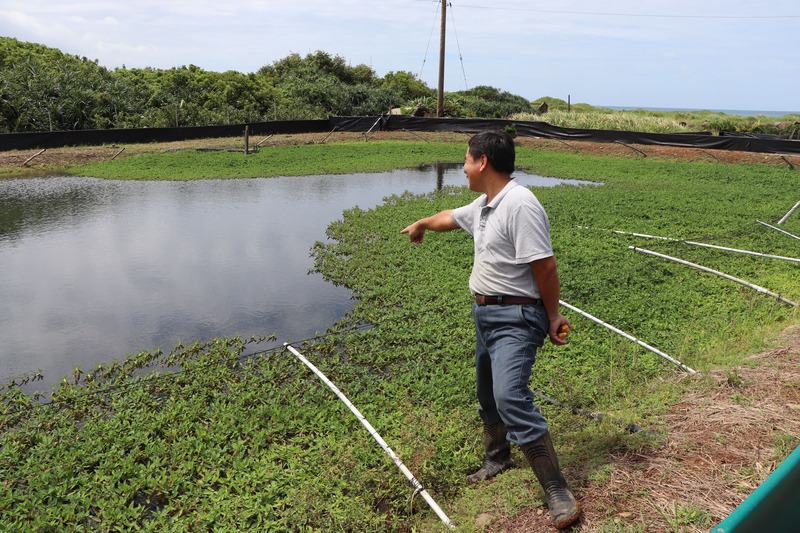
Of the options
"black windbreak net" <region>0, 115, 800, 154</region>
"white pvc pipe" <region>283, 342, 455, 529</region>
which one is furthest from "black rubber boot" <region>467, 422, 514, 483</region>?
"black windbreak net" <region>0, 115, 800, 154</region>

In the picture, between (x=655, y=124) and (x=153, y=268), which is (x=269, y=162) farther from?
(x=655, y=124)

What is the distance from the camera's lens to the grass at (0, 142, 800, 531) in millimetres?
3471

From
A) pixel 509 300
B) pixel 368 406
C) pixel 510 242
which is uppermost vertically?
pixel 510 242

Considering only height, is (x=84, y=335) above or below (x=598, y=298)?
below

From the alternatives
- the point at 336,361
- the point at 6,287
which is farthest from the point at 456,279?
the point at 6,287

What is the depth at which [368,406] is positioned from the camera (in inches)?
180

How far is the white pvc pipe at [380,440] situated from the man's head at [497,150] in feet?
6.12

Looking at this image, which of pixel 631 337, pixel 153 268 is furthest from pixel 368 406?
pixel 153 268

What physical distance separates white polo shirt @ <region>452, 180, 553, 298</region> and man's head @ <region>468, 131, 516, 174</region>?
103mm

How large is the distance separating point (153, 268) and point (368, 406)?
5.38 meters

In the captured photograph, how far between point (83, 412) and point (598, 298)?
5208 millimetres

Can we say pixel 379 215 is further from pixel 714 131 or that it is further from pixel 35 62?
pixel 35 62

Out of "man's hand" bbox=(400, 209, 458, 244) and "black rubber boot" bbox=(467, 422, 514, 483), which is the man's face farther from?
"black rubber boot" bbox=(467, 422, 514, 483)

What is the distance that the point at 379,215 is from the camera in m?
11.5
